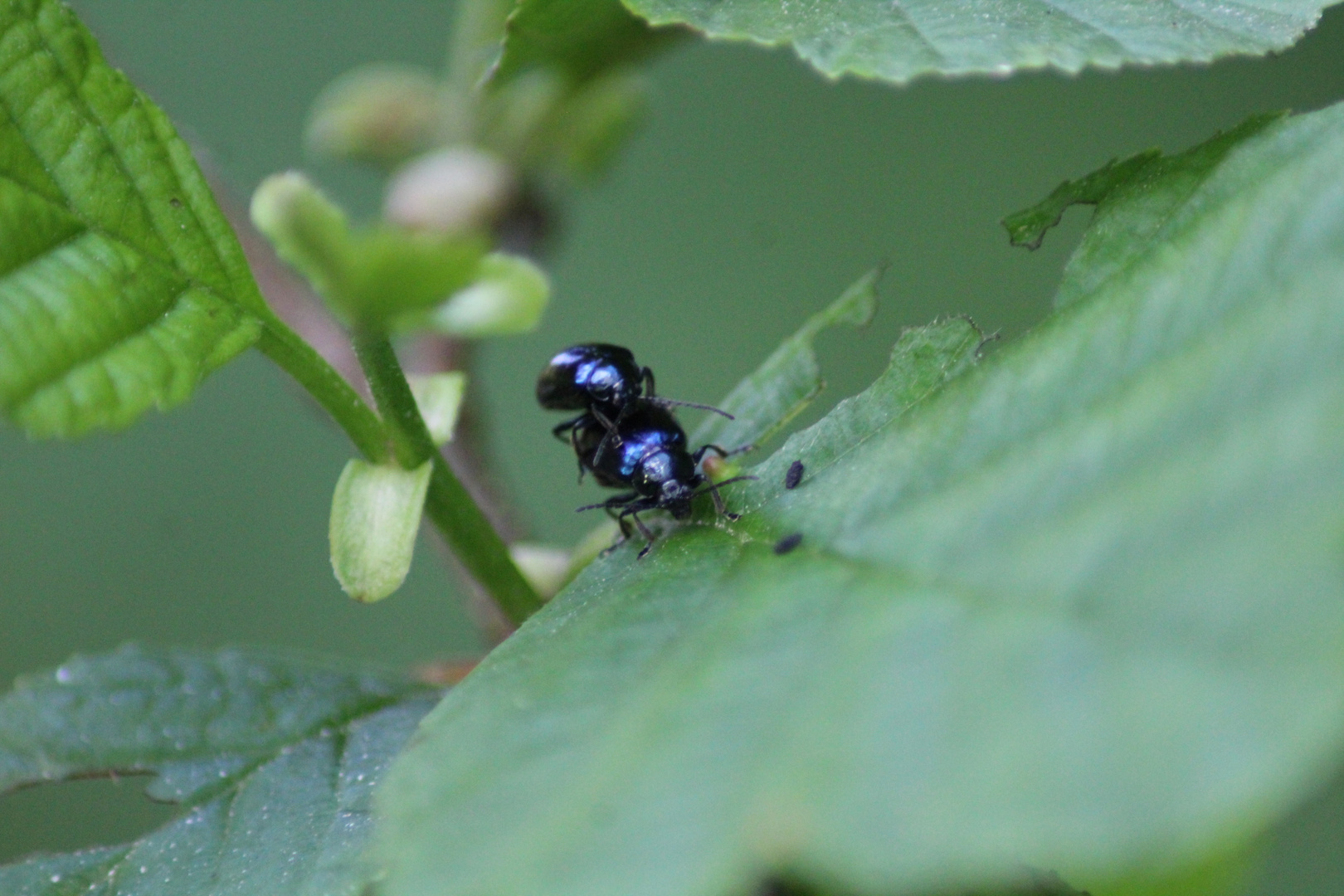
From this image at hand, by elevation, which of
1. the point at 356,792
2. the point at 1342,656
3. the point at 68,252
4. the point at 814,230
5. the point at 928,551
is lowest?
the point at 1342,656

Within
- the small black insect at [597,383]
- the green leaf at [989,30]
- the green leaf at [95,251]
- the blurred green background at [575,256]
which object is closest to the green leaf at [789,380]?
the small black insect at [597,383]

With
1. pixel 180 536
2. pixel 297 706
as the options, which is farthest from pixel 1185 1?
pixel 180 536

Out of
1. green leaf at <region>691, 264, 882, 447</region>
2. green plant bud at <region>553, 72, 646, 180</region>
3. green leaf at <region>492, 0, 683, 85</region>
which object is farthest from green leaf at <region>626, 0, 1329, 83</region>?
green plant bud at <region>553, 72, 646, 180</region>

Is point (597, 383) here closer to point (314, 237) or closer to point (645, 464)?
point (645, 464)

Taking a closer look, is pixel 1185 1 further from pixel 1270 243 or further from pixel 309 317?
pixel 309 317

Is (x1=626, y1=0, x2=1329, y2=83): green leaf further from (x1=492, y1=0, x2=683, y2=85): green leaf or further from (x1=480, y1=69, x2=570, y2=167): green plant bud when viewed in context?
(x1=480, y1=69, x2=570, y2=167): green plant bud
